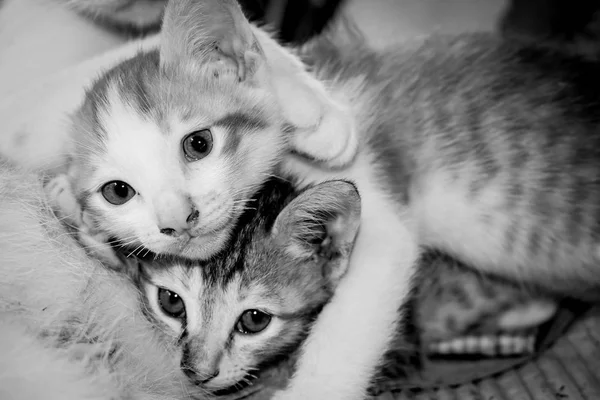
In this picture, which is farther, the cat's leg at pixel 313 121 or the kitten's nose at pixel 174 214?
the cat's leg at pixel 313 121

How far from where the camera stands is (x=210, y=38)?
1010mm

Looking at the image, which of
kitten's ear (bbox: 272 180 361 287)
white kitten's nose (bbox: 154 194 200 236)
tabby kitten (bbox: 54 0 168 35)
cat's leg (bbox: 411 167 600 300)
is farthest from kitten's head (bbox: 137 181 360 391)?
tabby kitten (bbox: 54 0 168 35)

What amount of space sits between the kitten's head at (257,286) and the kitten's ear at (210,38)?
260 millimetres

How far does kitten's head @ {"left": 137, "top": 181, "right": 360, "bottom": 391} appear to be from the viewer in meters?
0.89

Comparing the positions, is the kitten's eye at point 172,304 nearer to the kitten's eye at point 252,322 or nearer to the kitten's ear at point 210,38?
the kitten's eye at point 252,322

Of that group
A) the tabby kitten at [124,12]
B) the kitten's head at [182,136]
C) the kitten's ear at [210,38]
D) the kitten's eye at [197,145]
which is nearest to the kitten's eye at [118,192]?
the kitten's head at [182,136]

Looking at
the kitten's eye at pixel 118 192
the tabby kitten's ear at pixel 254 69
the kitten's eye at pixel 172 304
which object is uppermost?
the tabby kitten's ear at pixel 254 69

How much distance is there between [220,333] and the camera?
898 millimetres

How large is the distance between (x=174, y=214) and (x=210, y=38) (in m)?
0.35

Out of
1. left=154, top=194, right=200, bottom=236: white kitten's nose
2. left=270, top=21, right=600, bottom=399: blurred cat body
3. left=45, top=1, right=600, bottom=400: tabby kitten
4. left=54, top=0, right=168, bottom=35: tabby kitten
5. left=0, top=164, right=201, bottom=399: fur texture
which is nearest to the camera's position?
left=0, top=164, right=201, bottom=399: fur texture

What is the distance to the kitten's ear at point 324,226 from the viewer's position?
2.90 feet

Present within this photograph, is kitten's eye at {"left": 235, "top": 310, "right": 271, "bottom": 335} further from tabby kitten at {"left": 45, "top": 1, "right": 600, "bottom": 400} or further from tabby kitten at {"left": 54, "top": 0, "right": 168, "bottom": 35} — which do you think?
tabby kitten at {"left": 54, "top": 0, "right": 168, "bottom": 35}

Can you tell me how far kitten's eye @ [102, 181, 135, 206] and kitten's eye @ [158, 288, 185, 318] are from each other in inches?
6.7

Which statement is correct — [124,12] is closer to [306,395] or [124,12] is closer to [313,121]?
[313,121]
